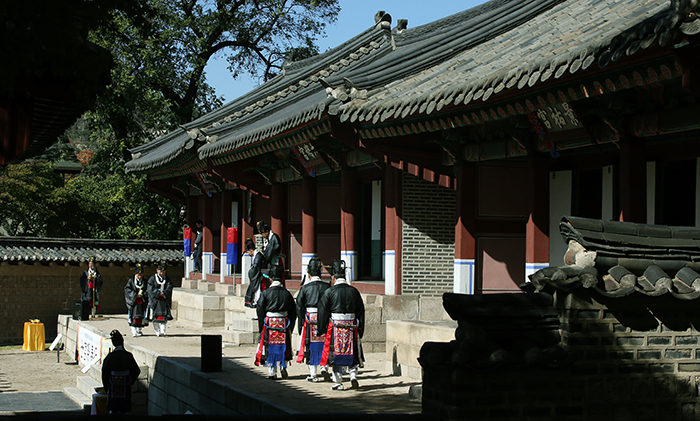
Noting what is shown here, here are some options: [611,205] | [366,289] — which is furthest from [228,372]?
[611,205]

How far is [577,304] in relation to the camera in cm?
509

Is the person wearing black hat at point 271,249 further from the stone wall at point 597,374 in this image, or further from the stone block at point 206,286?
the stone wall at point 597,374

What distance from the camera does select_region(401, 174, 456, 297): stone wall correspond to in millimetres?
12250

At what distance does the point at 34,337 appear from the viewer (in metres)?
22.5

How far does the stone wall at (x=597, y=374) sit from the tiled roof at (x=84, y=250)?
877 inches

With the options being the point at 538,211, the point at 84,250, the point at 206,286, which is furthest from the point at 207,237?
the point at 538,211

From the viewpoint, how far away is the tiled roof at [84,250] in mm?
24500

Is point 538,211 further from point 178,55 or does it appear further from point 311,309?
point 178,55

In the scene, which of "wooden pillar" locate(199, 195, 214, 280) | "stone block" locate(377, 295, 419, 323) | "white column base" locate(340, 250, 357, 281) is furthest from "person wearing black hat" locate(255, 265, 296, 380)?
"wooden pillar" locate(199, 195, 214, 280)

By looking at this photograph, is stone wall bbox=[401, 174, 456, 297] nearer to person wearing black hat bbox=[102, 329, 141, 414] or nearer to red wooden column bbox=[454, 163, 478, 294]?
red wooden column bbox=[454, 163, 478, 294]

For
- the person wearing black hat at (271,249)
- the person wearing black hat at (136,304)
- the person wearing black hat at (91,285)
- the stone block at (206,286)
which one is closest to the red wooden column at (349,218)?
the person wearing black hat at (271,249)

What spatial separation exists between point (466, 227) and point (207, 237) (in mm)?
12513

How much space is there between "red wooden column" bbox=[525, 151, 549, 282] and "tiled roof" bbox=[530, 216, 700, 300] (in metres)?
4.52

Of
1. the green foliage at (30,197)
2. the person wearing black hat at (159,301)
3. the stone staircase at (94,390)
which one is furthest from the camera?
the green foliage at (30,197)
